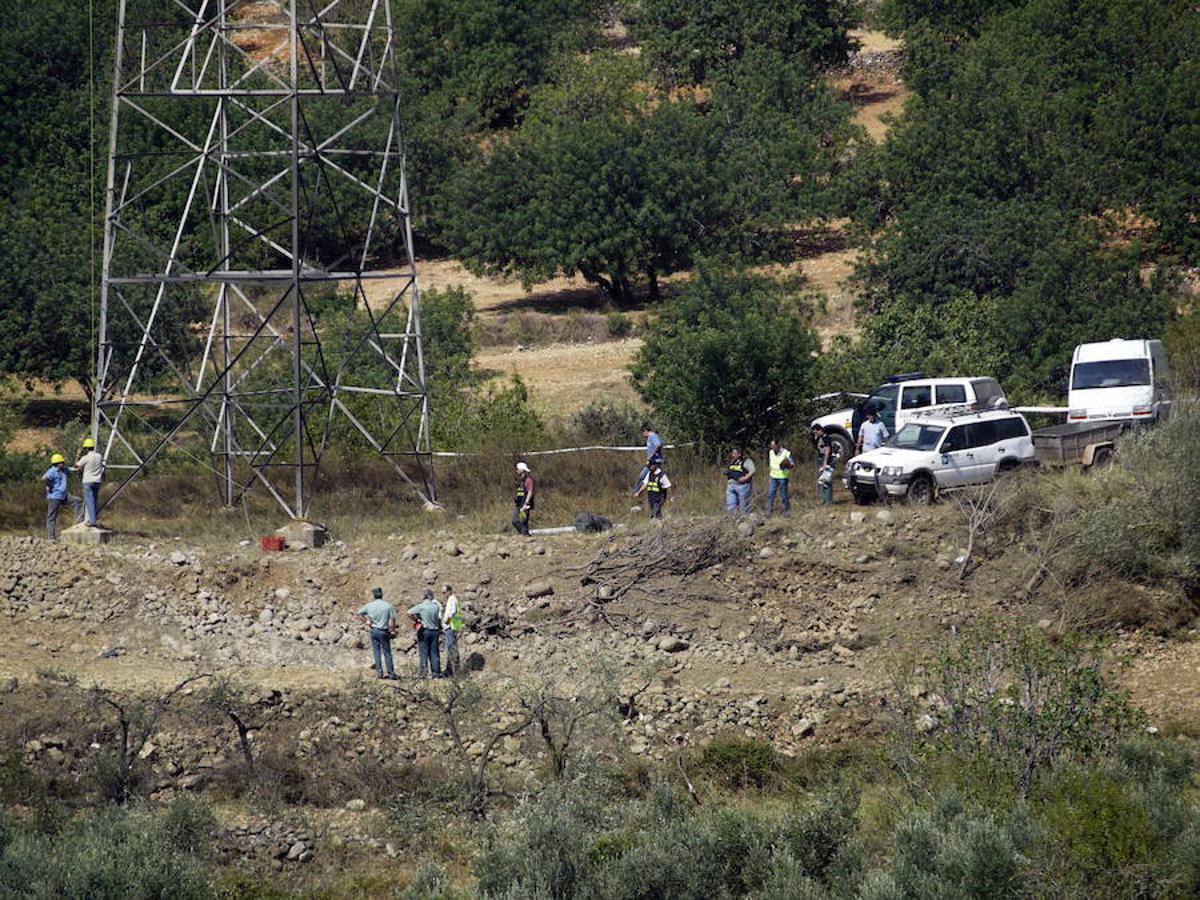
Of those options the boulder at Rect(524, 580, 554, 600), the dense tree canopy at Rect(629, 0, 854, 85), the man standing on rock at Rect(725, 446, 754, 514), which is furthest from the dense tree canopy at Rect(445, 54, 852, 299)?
the boulder at Rect(524, 580, 554, 600)

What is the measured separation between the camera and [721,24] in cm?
6588

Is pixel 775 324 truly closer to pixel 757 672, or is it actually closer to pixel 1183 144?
pixel 757 672

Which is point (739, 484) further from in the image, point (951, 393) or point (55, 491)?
point (55, 491)

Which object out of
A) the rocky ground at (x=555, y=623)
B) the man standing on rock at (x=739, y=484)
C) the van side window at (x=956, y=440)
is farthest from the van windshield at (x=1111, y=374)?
the man standing on rock at (x=739, y=484)

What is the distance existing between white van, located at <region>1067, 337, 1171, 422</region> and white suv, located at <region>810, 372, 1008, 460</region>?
143 cm

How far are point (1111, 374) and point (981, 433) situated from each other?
13.3 ft

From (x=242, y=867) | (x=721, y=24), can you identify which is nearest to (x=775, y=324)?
(x=242, y=867)

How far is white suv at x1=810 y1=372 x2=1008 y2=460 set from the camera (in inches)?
1161

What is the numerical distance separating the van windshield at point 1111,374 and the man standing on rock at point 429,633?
13023 millimetres

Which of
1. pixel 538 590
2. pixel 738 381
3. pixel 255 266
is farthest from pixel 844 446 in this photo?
pixel 255 266

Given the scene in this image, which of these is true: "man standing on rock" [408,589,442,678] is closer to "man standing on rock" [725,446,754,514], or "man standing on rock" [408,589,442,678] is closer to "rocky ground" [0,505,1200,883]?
"rocky ground" [0,505,1200,883]

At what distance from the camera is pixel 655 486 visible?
26.8 meters

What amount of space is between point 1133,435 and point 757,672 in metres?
7.22

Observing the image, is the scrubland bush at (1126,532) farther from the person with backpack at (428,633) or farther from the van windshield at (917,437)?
the person with backpack at (428,633)
